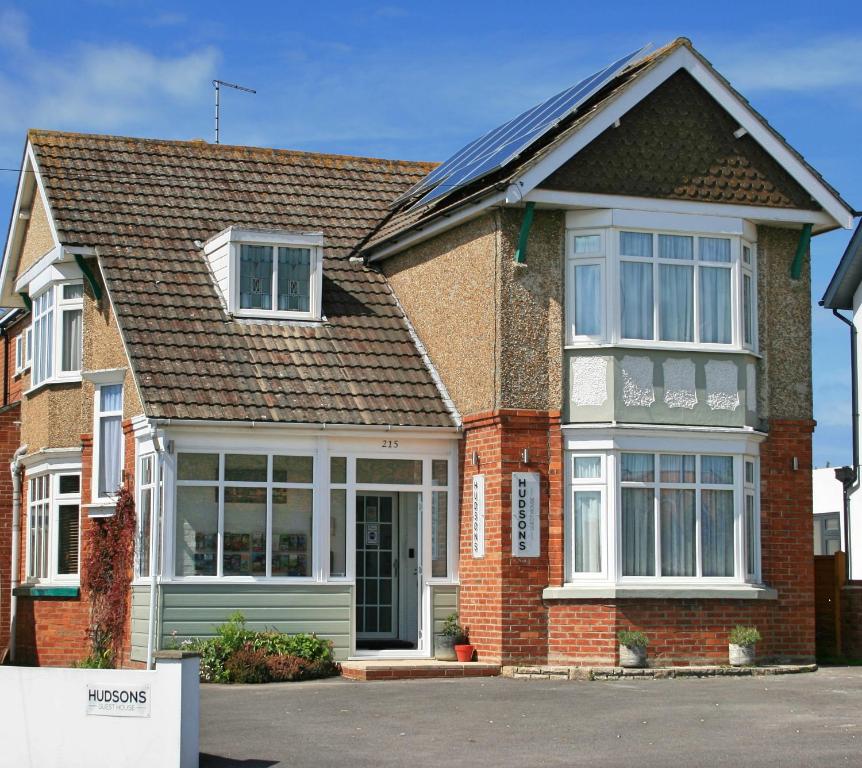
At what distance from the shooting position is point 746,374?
21.2 m

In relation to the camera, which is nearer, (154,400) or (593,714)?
(593,714)

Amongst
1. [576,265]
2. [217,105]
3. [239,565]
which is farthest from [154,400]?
[217,105]

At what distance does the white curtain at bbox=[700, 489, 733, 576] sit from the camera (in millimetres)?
20828

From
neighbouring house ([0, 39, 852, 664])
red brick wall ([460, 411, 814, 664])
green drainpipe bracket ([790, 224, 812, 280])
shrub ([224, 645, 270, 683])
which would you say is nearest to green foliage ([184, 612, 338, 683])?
shrub ([224, 645, 270, 683])

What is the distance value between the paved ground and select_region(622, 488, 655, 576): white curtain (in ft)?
5.75

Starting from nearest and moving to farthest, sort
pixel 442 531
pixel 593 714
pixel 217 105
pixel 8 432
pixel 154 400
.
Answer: pixel 593 714
pixel 154 400
pixel 442 531
pixel 8 432
pixel 217 105

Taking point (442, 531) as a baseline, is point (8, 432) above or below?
above

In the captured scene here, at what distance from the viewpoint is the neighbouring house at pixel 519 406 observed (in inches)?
805

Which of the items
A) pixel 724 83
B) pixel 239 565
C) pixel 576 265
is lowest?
pixel 239 565

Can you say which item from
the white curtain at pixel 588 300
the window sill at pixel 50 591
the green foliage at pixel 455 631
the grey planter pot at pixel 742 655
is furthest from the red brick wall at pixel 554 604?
the window sill at pixel 50 591

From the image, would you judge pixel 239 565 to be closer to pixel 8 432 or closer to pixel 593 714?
pixel 593 714

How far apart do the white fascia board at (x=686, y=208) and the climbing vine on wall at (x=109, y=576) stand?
726 cm

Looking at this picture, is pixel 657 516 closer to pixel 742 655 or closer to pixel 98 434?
pixel 742 655

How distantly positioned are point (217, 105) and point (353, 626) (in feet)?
45.6
